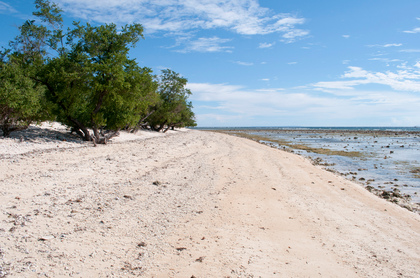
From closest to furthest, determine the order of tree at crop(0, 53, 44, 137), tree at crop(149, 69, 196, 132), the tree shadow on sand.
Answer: tree at crop(0, 53, 44, 137) < the tree shadow on sand < tree at crop(149, 69, 196, 132)

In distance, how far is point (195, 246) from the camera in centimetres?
489

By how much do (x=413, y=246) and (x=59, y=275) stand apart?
6972 millimetres

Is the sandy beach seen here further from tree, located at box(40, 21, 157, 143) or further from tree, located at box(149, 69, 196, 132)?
tree, located at box(149, 69, 196, 132)

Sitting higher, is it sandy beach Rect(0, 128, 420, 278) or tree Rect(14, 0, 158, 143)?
tree Rect(14, 0, 158, 143)

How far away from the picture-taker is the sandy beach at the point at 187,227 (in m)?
4.20

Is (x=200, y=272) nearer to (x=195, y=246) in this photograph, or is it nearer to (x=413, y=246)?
(x=195, y=246)

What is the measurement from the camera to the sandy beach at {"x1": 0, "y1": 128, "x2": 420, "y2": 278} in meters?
4.20

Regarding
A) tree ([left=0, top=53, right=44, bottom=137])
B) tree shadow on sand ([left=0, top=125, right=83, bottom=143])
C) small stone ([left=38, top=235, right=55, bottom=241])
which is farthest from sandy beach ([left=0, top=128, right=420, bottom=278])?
tree shadow on sand ([left=0, top=125, right=83, bottom=143])

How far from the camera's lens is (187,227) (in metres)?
5.73

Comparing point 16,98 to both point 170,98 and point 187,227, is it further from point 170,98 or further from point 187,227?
point 170,98

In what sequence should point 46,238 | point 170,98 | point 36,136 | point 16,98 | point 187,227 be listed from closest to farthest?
1. point 46,238
2. point 187,227
3. point 16,98
4. point 36,136
5. point 170,98

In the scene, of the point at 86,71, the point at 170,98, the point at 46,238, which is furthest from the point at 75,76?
the point at 170,98

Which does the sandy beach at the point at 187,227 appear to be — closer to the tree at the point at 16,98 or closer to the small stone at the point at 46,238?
the small stone at the point at 46,238

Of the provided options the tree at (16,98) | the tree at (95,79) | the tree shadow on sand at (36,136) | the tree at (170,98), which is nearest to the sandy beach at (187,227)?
the tree at (16,98)
